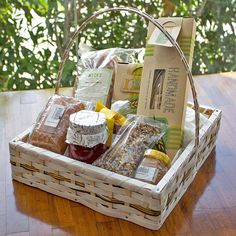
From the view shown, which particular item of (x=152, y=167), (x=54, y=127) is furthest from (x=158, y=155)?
(x=54, y=127)

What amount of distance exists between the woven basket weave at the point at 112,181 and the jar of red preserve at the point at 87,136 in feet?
0.09

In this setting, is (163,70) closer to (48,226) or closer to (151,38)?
(151,38)

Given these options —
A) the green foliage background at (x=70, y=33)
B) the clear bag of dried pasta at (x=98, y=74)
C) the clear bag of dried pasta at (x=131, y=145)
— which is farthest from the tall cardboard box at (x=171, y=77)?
A: the green foliage background at (x=70, y=33)

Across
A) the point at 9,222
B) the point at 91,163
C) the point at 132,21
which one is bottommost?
the point at 9,222

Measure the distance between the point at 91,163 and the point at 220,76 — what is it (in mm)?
816

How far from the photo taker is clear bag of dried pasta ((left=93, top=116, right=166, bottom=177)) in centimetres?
103

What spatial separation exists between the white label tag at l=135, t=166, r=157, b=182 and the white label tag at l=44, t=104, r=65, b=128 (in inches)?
9.2

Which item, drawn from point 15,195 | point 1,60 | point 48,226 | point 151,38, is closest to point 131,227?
point 48,226

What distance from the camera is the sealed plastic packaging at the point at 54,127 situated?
3.58 ft

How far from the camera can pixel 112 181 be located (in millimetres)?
984

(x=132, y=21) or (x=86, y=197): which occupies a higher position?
(x=132, y=21)

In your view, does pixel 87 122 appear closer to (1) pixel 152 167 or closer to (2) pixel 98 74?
(1) pixel 152 167

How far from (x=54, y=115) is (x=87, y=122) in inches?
5.5

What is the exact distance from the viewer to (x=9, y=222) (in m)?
1.03
